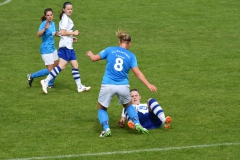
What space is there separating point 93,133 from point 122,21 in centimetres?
1364

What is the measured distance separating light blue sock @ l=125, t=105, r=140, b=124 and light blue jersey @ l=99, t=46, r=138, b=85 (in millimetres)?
672

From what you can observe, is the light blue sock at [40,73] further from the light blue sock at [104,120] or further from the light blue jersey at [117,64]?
the light blue jersey at [117,64]

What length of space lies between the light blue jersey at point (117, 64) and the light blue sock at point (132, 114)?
672 millimetres

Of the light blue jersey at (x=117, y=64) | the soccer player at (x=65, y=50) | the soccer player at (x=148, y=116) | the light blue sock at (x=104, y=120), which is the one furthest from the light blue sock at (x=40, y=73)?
the light blue jersey at (x=117, y=64)

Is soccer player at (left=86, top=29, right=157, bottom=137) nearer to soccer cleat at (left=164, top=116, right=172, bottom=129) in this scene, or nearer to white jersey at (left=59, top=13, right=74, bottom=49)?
soccer cleat at (left=164, top=116, right=172, bottom=129)

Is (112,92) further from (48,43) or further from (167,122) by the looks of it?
(48,43)

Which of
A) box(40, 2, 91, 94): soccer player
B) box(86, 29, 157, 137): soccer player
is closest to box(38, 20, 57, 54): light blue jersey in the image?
box(40, 2, 91, 94): soccer player

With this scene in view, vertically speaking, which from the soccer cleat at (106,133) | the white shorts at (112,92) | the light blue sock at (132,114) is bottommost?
the soccer cleat at (106,133)

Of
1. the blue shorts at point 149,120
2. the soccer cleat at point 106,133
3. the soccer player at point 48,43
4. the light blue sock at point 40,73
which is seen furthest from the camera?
the light blue sock at point 40,73

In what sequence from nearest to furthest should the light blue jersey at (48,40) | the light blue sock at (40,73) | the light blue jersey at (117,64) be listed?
the light blue jersey at (117,64) < the light blue jersey at (48,40) < the light blue sock at (40,73)

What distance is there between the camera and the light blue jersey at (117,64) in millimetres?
14555

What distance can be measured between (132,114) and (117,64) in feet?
3.92

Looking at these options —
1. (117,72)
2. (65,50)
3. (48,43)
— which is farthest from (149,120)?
(48,43)

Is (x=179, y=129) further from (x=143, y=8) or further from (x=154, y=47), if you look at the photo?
(x=143, y=8)
